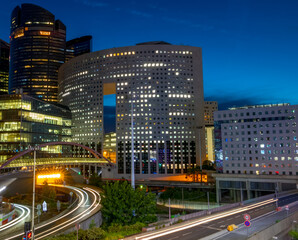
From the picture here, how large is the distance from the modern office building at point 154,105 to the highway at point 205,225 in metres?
84.9

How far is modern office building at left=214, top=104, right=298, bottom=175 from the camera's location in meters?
84.2

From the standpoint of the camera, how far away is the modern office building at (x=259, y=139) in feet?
276

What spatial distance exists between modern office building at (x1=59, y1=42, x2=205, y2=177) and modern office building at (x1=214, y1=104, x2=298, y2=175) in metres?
36.3

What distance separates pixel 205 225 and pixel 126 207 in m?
12.9

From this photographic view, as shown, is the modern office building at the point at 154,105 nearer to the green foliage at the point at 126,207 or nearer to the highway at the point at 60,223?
the highway at the point at 60,223

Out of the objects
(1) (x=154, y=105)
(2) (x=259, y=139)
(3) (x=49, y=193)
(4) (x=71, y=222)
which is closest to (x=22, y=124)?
(3) (x=49, y=193)

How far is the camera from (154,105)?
13650 centimetres

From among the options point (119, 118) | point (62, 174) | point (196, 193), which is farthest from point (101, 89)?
point (196, 193)

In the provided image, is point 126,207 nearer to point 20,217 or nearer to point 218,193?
point 20,217

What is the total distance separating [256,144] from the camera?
88625 mm

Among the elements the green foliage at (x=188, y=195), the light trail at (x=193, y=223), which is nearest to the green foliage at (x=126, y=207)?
the light trail at (x=193, y=223)

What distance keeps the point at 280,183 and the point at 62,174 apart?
231 feet

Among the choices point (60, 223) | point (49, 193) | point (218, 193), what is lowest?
point (218, 193)

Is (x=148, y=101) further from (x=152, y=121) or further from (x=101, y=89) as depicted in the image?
(x=101, y=89)
